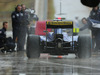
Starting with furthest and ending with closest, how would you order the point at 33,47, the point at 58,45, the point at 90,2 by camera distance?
the point at 33,47, the point at 58,45, the point at 90,2

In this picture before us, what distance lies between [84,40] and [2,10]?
1828 cm

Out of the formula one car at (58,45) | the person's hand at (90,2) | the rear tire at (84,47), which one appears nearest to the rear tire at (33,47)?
the formula one car at (58,45)

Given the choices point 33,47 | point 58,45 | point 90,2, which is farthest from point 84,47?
point 90,2

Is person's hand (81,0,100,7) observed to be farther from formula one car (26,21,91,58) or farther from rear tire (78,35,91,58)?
rear tire (78,35,91,58)

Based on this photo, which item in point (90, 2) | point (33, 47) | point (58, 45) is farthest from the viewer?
point (33, 47)

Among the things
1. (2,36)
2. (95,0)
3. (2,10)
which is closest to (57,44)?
(2,36)

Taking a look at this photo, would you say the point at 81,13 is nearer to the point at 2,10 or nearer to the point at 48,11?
the point at 48,11

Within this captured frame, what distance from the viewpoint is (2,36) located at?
15891 millimetres

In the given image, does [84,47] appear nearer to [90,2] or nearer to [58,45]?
[58,45]

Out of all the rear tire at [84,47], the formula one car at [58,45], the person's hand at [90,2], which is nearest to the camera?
the person's hand at [90,2]

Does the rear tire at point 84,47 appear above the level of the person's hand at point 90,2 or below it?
below

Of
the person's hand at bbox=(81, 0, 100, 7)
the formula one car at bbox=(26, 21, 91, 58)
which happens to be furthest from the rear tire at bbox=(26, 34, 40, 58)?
the person's hand at bbox=(81, 0, 100, 7)

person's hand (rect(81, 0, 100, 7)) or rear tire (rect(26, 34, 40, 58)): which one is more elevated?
person's hand (rect(81, 0, 100, 7))

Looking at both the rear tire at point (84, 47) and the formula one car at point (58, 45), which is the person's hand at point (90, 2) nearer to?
the formula one car at point (58, 45)
